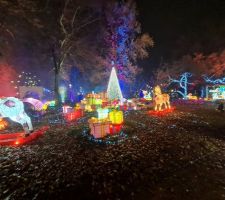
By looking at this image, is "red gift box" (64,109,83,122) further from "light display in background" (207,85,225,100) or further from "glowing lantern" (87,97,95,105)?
"light display in background" (207,85,225,100)

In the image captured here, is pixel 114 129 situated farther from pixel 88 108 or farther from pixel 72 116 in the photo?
pixel 88 108

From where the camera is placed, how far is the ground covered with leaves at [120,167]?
577cm

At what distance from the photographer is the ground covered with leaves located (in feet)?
18.9

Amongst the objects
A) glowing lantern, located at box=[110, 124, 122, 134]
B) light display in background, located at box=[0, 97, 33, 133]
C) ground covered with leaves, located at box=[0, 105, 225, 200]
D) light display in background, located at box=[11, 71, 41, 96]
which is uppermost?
light display in background, located at box=[11, 71, 41, 96]

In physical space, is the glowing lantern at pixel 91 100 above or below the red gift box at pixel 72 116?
above

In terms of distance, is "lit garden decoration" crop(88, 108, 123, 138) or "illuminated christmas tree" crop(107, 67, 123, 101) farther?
"illuminated christmas tree" crop(107, 67, 123, 101)

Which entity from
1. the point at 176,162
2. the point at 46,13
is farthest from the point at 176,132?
the point at 46,13

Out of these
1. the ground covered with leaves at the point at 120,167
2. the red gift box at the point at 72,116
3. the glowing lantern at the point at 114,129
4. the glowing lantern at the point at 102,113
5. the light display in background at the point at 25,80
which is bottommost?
the ground covered with leaves at the point at 120,167

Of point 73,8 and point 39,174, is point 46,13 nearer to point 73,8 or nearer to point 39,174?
point 73,8

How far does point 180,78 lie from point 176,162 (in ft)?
104

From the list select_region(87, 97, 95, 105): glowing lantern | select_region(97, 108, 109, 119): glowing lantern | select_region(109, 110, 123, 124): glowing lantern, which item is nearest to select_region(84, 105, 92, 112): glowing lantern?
select_region(87, 97, 95, 105): glowing lantern

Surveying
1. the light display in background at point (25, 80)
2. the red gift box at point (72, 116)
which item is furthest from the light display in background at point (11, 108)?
the light display in background at point (25, 80)

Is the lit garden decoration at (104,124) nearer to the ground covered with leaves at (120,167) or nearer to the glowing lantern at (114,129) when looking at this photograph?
the glowing lantern at (114,129)

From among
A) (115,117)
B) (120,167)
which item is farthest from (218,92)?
(120,167)
